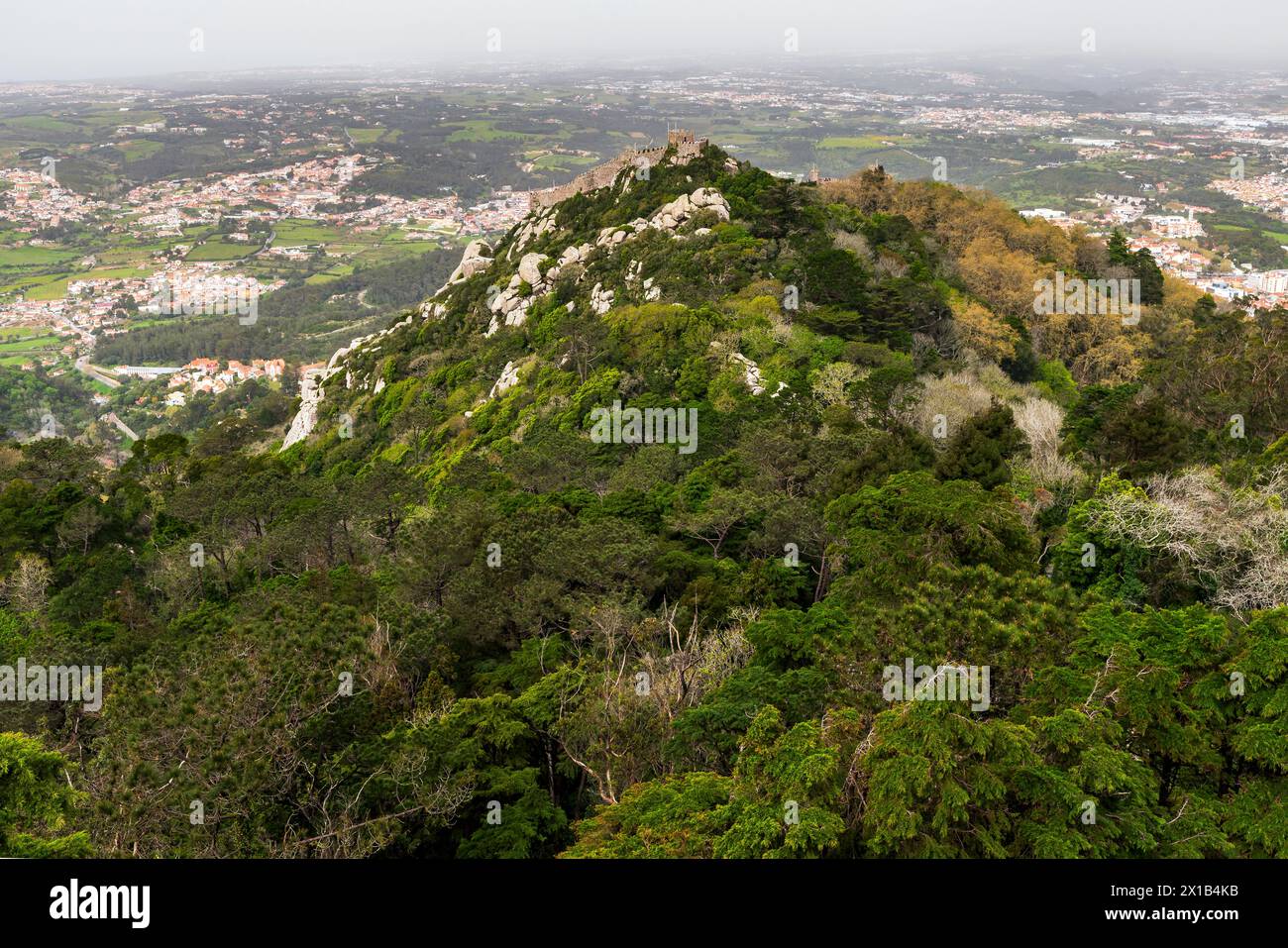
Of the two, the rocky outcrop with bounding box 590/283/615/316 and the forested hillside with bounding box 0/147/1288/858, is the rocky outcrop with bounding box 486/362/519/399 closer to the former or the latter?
the forested hillside with bounding box 0/147/1288/858

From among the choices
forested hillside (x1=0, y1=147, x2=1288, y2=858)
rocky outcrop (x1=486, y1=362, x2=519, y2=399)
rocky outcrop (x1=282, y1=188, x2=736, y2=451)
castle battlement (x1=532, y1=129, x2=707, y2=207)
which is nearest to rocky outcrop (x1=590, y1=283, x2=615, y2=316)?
rocky outcrop (x1=282, y1=188, x2=736, y2=451)

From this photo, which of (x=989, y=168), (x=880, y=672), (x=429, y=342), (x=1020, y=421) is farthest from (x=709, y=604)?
(x=989, y=168)

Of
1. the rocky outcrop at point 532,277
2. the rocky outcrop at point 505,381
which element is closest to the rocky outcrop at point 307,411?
the rocky outcrop at point 532,277

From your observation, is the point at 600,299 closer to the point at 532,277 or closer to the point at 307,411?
the point at 532,277

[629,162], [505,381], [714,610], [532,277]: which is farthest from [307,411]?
[714,610]

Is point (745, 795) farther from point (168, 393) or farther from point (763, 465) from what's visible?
point (168, 393)

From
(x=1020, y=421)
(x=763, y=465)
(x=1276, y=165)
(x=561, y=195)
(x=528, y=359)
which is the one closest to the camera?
(x=763, y=465)
